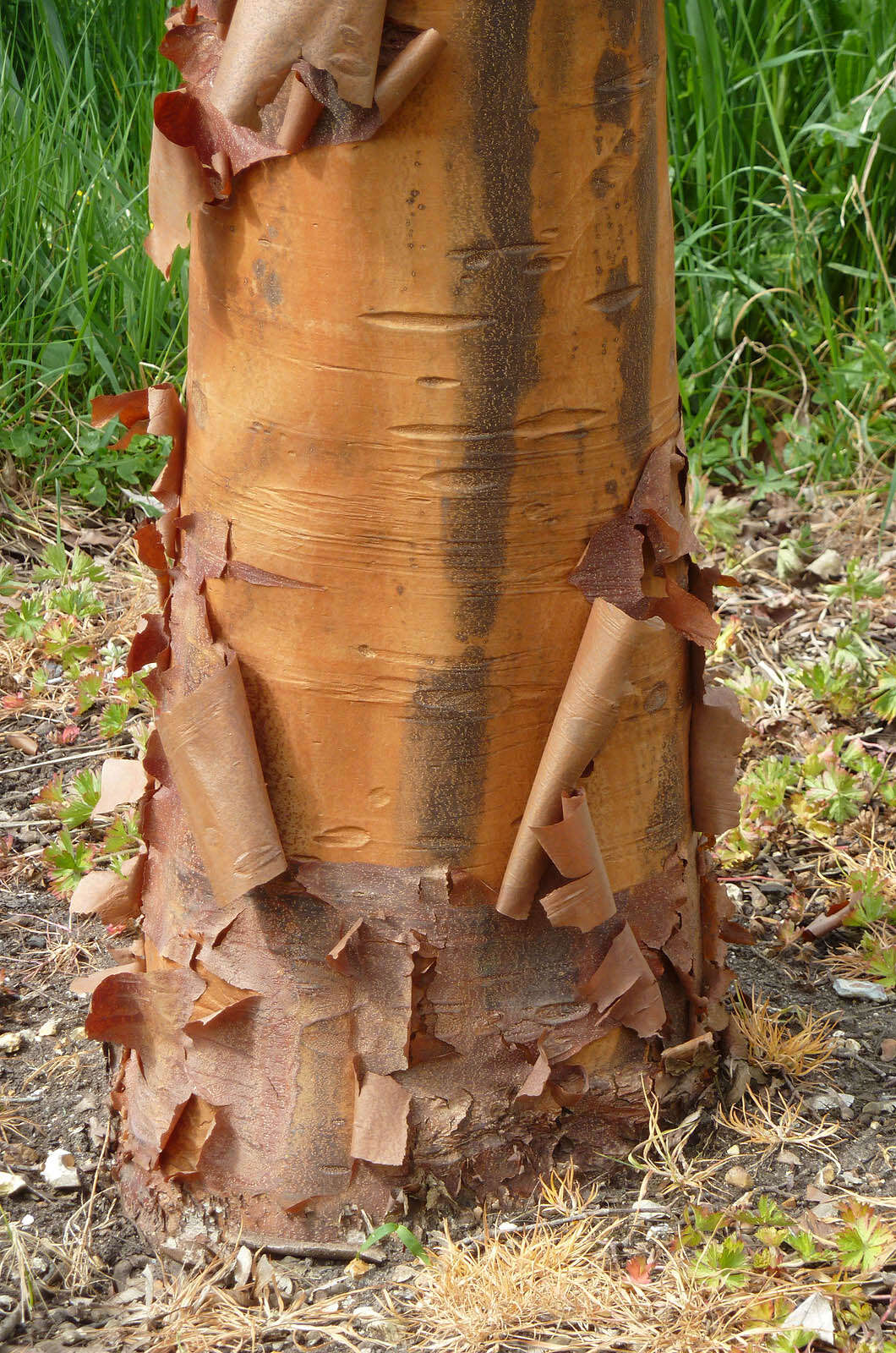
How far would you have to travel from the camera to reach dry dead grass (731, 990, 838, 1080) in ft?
7.13

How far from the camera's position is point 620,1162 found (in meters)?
1.95

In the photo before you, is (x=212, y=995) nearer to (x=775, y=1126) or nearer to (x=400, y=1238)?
(x=400, y=1238)

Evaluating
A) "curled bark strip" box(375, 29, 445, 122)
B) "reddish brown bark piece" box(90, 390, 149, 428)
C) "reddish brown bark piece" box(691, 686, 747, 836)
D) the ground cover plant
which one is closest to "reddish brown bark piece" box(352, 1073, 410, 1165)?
the ground cover plant

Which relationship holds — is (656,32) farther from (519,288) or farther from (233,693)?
(233,693)

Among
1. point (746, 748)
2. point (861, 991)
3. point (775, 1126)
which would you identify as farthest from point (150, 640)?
point (746, 748)

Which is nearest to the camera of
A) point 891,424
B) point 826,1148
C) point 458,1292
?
point 458,1292

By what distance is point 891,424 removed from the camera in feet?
12.7

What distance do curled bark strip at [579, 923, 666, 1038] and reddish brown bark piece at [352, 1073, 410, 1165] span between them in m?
0.28

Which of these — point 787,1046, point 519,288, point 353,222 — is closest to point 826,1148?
point 787,1046

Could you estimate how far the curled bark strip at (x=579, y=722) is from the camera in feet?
5.51

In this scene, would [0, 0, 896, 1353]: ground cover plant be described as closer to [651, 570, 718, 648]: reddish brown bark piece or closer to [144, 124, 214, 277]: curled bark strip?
[651, 570, 718, 648]: reddish brown bark piece

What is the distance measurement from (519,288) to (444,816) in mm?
619

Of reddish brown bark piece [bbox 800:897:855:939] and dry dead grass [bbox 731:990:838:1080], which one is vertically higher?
dry dead grass [bbox 731:990:838:1080]

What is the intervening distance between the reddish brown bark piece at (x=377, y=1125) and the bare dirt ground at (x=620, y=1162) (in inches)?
5.1
